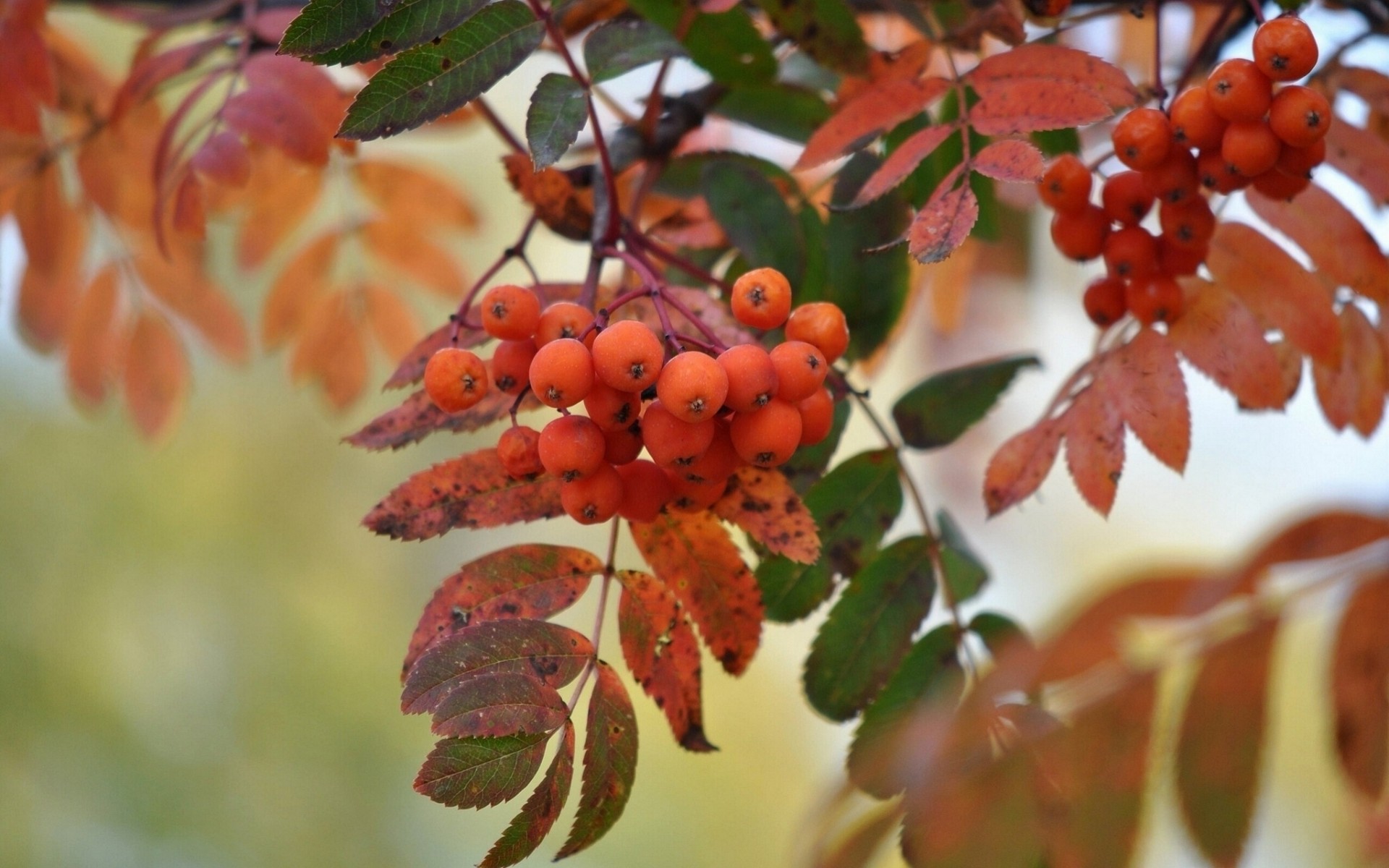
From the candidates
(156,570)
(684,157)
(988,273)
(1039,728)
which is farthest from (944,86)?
(156,570)

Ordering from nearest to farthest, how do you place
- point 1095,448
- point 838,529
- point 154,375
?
point 1095,448, point 838,529, point 154,375

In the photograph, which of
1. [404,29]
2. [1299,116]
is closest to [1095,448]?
[1299,116]

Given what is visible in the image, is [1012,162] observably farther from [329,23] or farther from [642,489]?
[329,23]

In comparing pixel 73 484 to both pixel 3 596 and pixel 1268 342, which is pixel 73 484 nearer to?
pixel 3 596

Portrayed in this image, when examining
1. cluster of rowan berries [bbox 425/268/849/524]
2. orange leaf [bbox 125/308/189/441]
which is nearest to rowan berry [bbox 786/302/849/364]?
cluster of rowan berries [bbox 425/268/849/524]

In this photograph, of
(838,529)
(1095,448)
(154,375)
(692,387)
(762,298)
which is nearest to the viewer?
(692,387)

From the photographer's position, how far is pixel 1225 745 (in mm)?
688

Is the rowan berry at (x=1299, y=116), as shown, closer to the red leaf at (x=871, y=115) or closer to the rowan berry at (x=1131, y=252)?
the rowan berry at (x=1131, y=252)

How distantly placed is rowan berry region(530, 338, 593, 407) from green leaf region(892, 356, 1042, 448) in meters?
0.49

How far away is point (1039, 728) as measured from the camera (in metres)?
0.77

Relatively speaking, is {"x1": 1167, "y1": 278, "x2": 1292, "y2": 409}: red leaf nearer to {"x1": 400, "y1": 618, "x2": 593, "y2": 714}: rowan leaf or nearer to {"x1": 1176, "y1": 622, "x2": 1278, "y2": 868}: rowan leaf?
{"x1": 1176, "y1": 622, "x2": 1278, "y2": 868}: rowan leaf

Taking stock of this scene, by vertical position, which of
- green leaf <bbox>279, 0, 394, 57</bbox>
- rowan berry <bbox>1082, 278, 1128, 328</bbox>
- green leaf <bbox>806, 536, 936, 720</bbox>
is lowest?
green leaf <bbox>806, 536, 936, 720</bbox>

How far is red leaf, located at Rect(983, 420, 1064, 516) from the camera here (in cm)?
88

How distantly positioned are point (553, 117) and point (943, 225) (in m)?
0.29
